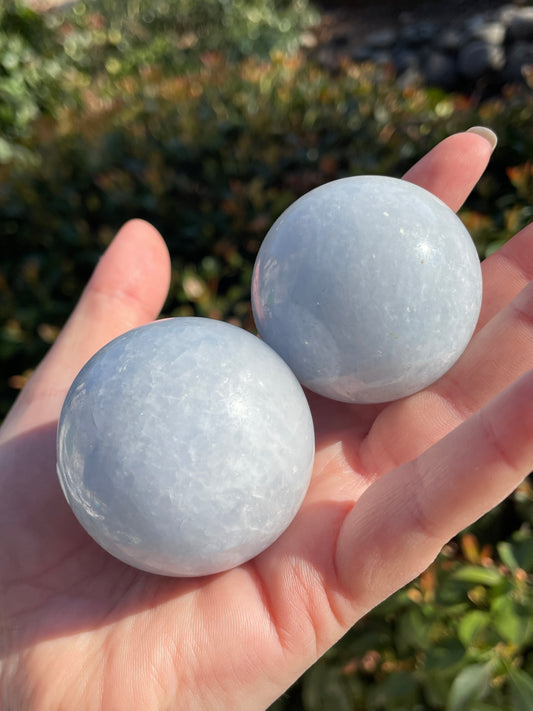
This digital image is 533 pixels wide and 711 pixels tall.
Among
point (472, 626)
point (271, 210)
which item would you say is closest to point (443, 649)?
point (472, 626)

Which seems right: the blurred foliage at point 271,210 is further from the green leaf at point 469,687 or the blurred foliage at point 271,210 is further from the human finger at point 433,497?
the human finger at point 433,497

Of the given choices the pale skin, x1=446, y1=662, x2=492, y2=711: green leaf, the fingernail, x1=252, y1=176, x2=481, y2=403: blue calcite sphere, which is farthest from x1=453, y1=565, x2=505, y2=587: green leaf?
the fingernail

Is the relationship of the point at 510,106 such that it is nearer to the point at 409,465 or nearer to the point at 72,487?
the point at 409,465

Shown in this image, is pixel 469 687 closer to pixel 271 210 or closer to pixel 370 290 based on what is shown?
pixel 370 290

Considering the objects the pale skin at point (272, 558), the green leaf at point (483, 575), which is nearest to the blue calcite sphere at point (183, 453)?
the pale skin at point (272, 558)

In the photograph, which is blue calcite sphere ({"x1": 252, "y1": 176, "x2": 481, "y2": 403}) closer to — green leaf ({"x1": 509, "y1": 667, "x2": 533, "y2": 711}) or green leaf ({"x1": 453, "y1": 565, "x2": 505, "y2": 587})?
green leaf ({"x1": 453, "y1": 565, "x2": 505, "y2": 587})

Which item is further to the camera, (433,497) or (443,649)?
(443,649)
